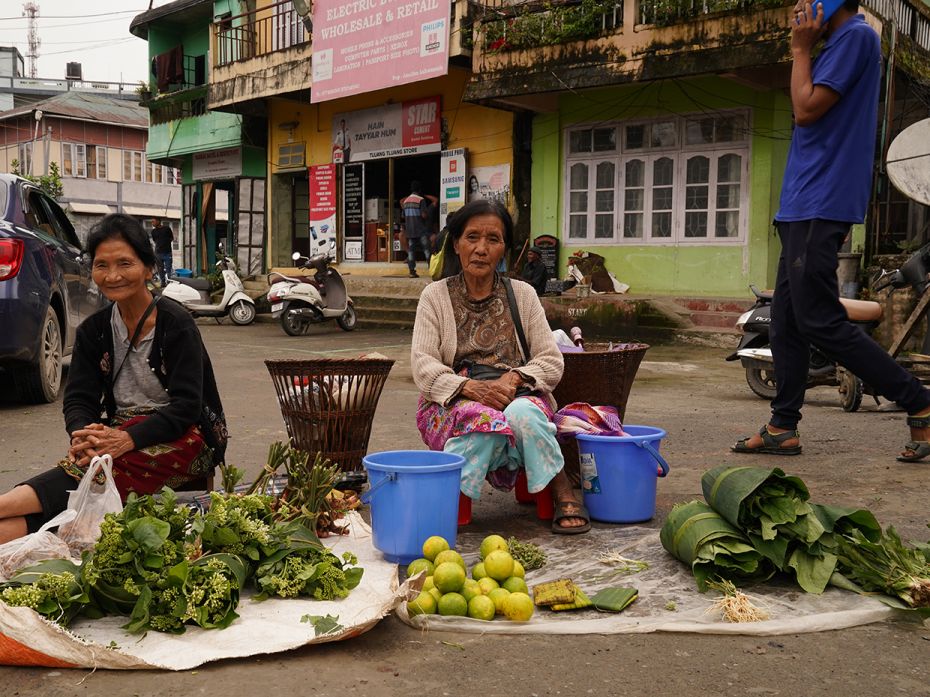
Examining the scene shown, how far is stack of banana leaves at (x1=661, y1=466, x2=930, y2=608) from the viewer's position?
2719 mm

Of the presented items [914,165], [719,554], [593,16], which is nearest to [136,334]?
[719,554]

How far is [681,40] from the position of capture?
11.6 m

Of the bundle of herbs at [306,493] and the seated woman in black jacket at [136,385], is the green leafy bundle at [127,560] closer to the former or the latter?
the bundle of herbs at [306,493]

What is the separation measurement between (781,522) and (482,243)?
1.60 meters

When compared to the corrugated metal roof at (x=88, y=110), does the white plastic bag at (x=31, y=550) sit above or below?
below

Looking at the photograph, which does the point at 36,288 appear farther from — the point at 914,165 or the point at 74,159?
the point at 74,159

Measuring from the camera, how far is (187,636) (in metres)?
2.39

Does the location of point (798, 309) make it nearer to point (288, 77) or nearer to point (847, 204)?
point (847, 204)

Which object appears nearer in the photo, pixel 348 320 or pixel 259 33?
pixel 348 320

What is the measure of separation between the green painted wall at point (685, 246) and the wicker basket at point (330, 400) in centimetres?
975

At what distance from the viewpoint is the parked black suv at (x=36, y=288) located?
19.6 feet

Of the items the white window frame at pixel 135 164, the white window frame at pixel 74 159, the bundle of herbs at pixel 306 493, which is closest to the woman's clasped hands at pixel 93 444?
the bundle of herbs at pixel 306 493

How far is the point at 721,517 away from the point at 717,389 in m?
5.14

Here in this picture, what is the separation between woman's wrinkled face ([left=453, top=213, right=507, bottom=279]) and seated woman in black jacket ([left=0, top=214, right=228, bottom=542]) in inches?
44.6
